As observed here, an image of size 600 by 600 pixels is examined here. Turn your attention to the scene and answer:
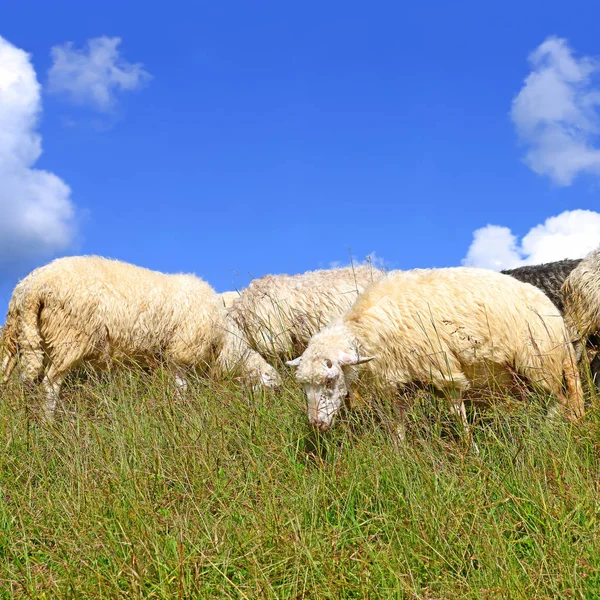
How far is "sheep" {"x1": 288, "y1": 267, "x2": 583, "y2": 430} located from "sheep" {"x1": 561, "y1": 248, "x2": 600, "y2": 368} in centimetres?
124

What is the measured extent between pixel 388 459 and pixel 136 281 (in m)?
5.87

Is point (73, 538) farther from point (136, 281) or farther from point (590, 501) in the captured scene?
point (136, 281)

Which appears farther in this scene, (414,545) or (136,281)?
(136,281)

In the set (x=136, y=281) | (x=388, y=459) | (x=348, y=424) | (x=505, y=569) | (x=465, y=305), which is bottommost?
(x=505, y=569)

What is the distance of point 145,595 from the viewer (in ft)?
11.1

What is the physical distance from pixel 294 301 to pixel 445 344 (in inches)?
147

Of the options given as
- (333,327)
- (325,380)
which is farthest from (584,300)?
(325,380)

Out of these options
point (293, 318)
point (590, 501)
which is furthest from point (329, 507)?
point (293, 318)

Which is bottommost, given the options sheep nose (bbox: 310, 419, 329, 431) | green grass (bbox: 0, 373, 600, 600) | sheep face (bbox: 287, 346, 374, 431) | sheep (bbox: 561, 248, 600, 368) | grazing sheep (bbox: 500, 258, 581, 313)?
green grass (bbox: 0, 373, 600, 600)

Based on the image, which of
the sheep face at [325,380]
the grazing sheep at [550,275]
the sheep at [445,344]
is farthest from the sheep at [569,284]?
the sheep face at [325,380]

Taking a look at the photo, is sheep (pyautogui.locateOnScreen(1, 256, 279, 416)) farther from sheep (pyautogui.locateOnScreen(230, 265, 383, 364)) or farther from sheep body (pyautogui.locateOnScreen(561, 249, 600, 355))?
sheep body (pyautogui.locateOnScreen(561, 249, 600, 355))

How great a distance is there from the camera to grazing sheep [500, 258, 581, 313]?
818 centimetres

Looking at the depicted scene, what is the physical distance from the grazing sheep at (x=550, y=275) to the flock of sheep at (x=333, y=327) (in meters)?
0.02

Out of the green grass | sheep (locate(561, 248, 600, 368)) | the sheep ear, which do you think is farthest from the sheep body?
the sheep ear
